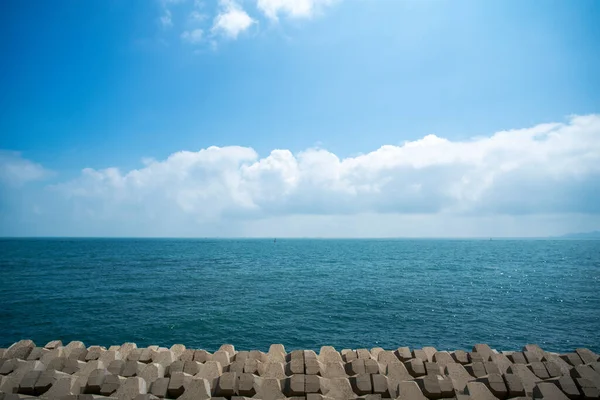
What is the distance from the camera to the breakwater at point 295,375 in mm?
9578

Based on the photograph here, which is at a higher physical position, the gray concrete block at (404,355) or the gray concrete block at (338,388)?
the gray concrete block at (338,388)

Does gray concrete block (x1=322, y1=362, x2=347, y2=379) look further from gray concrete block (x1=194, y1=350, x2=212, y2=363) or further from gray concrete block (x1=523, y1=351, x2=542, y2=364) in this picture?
gray concrete block (x1=523, y1=351, x2=542, y2=364)

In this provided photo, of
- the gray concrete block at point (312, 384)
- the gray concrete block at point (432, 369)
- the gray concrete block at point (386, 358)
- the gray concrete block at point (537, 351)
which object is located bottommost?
the gray concrete block at point (386, 358)

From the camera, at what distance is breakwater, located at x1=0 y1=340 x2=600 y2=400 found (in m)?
9.58

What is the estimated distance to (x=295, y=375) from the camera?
10.1 metres

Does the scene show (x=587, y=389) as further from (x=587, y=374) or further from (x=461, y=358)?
(x=461, y=358)

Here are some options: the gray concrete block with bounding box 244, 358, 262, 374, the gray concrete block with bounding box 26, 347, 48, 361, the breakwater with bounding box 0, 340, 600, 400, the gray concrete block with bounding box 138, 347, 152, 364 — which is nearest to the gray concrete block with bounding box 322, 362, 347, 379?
the breakwater with bounding box 0, 340, 600, 400

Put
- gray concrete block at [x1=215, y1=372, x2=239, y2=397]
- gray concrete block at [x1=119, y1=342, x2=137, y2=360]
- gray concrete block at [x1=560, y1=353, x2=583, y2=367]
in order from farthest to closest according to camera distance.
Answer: gray concrete block at [x1=119, y1=342, x2=137, y2=360], gray concrete block at [x1=560, y1=353, x2=583, y2=367], gray concrete block at [x1=215, y1=372, x2=239, y2=397]

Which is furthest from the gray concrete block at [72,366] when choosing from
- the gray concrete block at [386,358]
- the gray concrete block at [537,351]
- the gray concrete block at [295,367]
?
the gray concrete block at [537,351]

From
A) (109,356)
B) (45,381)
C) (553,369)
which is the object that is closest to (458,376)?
(553,369)

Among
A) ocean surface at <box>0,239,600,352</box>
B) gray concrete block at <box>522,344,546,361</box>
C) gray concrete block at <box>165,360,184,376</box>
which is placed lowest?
ocean surface at <box>0,239,600,352</box>

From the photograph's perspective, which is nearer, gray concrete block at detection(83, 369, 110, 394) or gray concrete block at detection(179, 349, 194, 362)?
gray concrete block at detection(83, 369, 110, 394)

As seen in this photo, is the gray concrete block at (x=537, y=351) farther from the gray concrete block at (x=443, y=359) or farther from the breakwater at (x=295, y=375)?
the gray concrete block at (x=443, y=359)

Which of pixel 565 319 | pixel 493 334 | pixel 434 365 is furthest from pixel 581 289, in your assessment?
pixel 434 365
